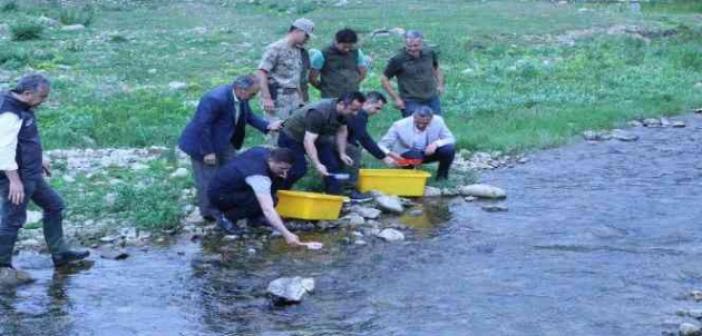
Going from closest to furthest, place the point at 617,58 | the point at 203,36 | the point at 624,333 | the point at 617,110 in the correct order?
the point at 624,333, the point at 617,110, the point at 617,58, the point at 203,36

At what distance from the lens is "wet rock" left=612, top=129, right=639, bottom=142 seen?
54.4ft

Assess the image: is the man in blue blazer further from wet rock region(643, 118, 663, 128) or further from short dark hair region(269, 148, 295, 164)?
wet rock region(643, 118, 663, 128)

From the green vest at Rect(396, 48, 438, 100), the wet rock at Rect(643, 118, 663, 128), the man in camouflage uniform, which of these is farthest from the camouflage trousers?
the wet rock at Rect(643, 118, 663, 128)

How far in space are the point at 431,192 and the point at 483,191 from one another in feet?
1.82

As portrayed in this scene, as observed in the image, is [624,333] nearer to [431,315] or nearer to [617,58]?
[431,315]

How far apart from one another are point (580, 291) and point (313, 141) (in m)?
3.32

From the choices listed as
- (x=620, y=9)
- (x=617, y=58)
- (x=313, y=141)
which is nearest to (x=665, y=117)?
(x=617, y=58)

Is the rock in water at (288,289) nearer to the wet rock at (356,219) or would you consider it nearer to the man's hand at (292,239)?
the man's hand at (292,239)

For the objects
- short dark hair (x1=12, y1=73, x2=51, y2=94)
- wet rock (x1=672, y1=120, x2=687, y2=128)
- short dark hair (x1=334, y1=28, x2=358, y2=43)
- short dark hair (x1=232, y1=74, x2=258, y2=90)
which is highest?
short dark hair (x1=12, y1=73, x2=51, y2=94)

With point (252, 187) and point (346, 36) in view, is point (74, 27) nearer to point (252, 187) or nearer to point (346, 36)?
point (346, 36)

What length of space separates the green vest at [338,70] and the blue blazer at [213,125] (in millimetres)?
2101

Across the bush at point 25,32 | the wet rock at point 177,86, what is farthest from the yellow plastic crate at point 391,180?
the bush at point 25,32

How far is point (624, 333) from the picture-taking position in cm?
845

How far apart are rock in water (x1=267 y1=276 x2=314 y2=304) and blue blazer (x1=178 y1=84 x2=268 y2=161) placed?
2161 millimetres
